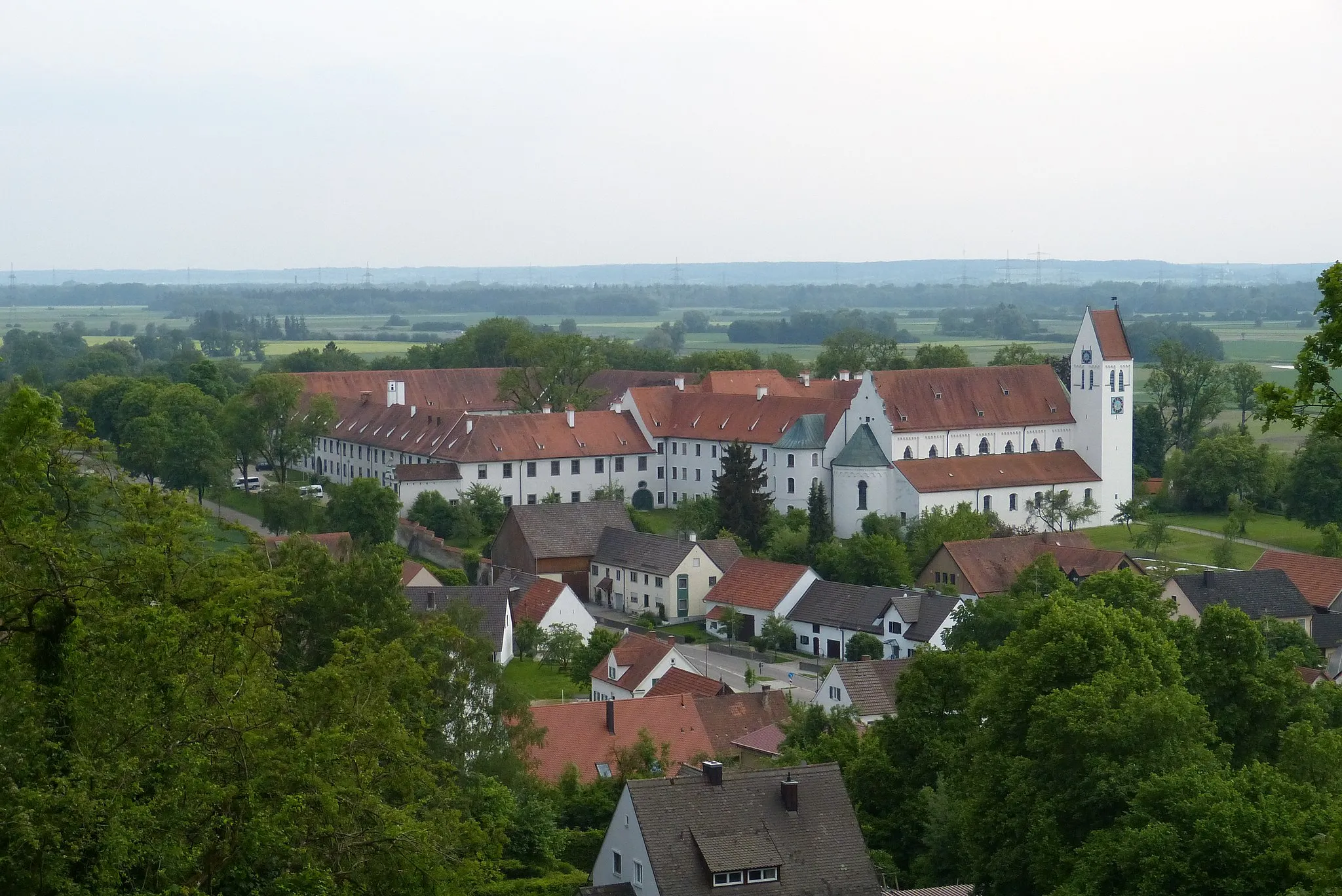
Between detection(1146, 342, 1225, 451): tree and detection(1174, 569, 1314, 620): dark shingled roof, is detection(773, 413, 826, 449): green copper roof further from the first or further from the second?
detection(1146, 342, 1225, 451): tree

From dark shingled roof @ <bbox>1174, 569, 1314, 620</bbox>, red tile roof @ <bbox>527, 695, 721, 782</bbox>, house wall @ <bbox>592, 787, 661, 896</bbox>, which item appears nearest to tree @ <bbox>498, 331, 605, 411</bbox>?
dark shingled roof @ <bbox>1174, 569, 1314, 620</bbox>

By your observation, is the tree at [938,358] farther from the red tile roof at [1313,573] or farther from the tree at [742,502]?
the red tile roof at [1313,573]

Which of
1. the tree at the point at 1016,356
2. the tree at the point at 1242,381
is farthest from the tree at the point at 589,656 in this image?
the tree at the point at 1242,381

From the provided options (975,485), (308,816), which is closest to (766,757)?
(308,816)

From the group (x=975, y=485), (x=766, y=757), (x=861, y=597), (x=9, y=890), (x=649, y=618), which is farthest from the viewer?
(x=975, y=485)

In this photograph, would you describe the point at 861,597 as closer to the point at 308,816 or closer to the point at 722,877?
the point at 722,877
